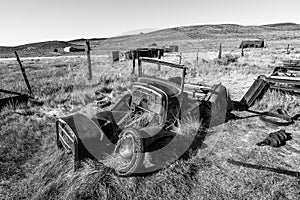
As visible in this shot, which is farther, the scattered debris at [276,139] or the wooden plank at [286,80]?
the wooden plank at [286,80]

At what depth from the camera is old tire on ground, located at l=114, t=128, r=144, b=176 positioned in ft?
11.3

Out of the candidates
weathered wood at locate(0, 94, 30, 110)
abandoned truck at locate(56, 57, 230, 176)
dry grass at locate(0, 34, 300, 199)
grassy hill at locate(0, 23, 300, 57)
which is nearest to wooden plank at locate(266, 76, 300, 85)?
dry grass at locate(0, 34, 300, 199)

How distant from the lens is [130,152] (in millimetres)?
3662

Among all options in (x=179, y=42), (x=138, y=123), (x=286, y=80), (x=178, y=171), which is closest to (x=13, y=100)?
(x=138, y=123)

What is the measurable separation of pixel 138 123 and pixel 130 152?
1110mm

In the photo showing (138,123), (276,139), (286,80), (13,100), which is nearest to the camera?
(276,139)

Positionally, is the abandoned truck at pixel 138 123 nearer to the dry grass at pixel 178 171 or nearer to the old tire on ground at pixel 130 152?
the old tire on ground at pixel 130 152

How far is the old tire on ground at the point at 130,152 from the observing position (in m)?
3.45

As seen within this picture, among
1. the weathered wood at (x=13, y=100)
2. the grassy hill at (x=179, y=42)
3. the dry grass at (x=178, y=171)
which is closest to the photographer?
the dry grass at (x=178, y=171)

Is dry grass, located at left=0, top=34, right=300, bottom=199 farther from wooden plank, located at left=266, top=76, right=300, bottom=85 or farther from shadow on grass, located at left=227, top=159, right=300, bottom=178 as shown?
wooden plank, located at left=266, top=76, right=300, bottom=85

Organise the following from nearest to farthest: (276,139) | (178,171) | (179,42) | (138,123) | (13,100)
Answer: (178,171)
(276,139)
(138,123)
(13,100)
(179,42)

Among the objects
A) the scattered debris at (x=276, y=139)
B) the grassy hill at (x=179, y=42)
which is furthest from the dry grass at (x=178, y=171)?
the grassy hill at (x=179, y=42)

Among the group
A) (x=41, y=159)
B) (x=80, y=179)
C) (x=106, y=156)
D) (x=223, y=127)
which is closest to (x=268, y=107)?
(x=223, y=127)

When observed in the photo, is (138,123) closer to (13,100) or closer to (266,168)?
(266,168)
